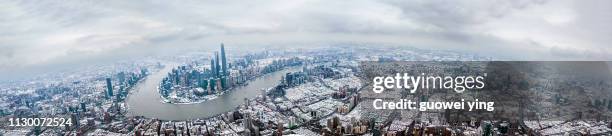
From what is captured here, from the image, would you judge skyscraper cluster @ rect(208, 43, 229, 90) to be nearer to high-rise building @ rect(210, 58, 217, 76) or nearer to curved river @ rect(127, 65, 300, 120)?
high-rise building @ rect(210, 58, 217, 76)

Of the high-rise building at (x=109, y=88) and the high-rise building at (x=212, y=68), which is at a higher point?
the high-rise building at (x=212, y=68)

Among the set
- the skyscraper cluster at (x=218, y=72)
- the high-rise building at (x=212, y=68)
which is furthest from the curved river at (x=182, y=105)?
the high-rise building at (x=212, y=68)

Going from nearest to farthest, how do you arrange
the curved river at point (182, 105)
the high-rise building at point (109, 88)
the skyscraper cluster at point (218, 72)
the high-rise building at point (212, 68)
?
the curved river at point (182, 105) < the high-rise building at point (109, 88) < the skyscraper cluster at point (218, 72) < the high-rise building at point (212, 68)

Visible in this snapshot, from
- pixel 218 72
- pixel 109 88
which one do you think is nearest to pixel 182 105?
pixel 109 88

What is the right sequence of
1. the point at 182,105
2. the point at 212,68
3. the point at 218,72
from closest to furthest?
1. the point at 182,105
2. the point at 212,68
3. the point at 218,72

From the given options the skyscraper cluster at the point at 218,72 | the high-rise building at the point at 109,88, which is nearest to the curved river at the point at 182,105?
the high-rise building at the point at 109,88

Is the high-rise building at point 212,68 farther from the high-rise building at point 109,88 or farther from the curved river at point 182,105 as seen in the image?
the high-rise building at point 109,88

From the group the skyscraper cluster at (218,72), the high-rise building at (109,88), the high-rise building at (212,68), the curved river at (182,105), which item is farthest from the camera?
the high-rise building at (212,68)

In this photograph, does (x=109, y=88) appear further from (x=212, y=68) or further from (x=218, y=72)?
(x=218, y=72)

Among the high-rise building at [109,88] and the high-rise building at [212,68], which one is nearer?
the high-rise building at [109,88]
